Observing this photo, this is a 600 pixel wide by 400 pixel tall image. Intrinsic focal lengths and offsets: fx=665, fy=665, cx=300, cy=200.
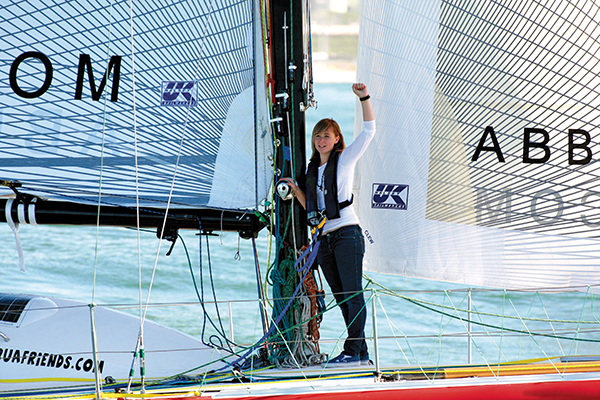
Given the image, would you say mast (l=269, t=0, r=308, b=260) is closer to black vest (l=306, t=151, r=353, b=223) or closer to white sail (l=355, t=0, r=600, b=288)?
black vest (l=306, t=151, r=353, b=223)

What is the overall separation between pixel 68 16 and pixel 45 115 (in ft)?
1.27

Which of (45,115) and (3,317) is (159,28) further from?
(3,317)

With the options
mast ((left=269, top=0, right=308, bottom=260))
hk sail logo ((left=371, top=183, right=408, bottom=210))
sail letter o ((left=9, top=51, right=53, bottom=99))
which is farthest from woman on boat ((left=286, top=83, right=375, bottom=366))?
sail letter o ((left=9, top=51, right=53, bottom=99))

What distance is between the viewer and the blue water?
4.44m

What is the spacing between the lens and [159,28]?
2.52m

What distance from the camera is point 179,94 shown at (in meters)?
2.55

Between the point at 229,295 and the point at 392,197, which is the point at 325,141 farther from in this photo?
the point at 229,295

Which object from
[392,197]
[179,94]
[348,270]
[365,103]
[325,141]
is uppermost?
[179,94]

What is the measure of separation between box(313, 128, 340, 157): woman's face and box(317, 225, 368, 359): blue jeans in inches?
10.8

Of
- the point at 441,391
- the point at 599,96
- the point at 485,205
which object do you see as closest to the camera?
the point at 441,391

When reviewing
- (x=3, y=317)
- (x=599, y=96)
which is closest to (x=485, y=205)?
(x=599, y=96)

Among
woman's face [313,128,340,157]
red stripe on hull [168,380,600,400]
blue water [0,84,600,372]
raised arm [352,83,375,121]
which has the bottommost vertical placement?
red stripe on hull [168,380,600,400]

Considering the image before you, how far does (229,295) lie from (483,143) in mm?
3552

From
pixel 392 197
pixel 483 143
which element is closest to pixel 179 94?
pixel 392 197
